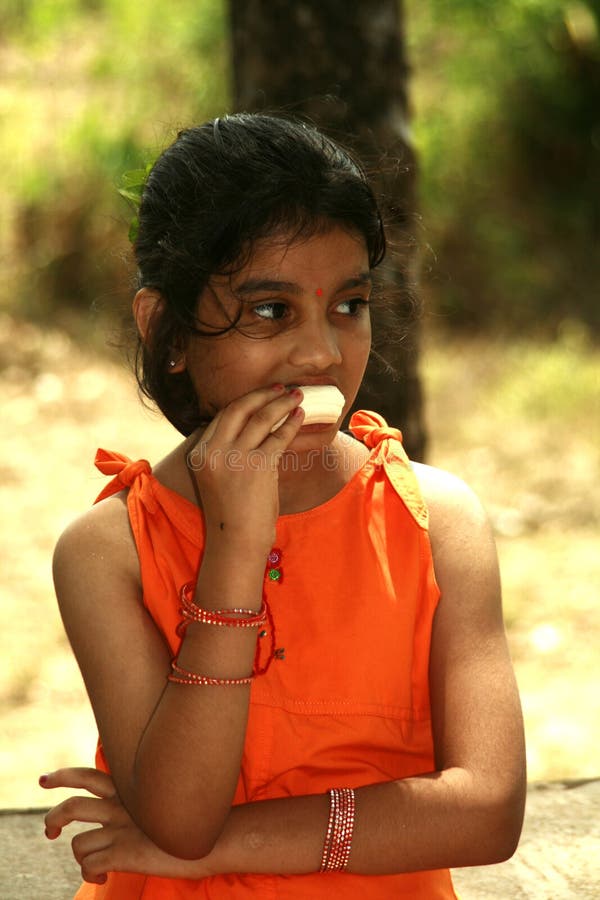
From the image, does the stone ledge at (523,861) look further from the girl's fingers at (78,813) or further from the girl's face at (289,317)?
the girl's face at (289,317)

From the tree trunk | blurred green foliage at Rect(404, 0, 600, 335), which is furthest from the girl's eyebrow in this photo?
blurred green foliage at Rect(404, 0, 600, 335)

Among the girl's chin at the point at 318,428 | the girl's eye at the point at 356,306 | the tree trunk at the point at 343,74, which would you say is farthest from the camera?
the tree trunk at the point at 343,74

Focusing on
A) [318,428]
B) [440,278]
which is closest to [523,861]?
[318,428]

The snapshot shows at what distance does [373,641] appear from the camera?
1895 millimetres

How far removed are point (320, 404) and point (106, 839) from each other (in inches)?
28.3

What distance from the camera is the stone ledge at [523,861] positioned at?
238 cm

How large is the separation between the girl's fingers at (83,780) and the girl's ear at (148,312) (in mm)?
649

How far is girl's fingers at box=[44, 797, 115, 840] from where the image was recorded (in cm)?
183

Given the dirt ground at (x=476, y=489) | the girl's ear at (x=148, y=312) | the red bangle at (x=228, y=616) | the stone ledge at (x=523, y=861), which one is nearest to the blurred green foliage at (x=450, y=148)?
the dirt ground at (x=476, y=489)

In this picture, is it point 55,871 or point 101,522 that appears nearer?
point 101,522

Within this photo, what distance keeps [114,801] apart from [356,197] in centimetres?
99

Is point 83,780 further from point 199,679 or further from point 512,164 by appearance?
point 512,164

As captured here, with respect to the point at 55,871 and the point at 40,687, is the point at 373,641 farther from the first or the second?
the point at 40,687

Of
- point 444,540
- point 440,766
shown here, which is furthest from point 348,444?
point 440,766
